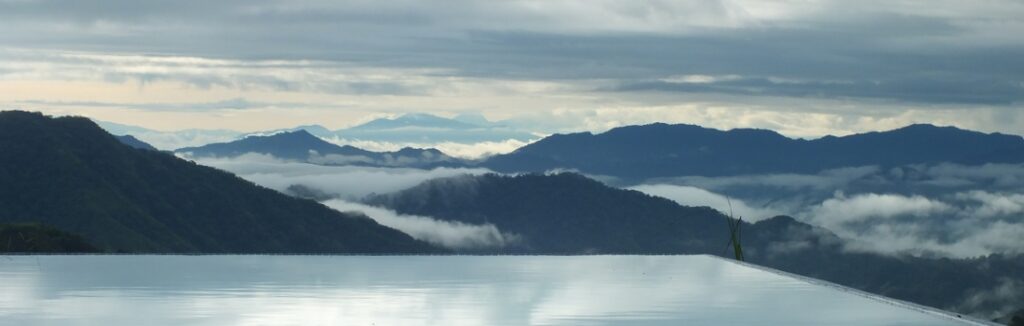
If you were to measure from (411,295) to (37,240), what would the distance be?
81307mm

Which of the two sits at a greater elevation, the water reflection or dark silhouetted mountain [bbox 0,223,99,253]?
the water reflection

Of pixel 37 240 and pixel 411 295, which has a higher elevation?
pixel 411 295

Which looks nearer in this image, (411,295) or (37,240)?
(411,295)

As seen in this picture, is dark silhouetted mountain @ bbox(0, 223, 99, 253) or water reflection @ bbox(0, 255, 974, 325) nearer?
water reflection @ bbox(0, 255, 974, 325)

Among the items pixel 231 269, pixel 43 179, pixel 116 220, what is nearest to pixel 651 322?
pixel 231 269

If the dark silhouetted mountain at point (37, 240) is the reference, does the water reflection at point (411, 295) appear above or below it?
above

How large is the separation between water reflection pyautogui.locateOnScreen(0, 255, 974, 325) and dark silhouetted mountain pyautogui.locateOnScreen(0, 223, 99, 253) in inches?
2294

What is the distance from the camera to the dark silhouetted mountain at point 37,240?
101500 mm

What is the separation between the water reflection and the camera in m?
24.2

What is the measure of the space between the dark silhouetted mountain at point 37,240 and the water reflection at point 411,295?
5827 cm

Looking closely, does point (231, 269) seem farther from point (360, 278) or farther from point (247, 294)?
point (247, 294)

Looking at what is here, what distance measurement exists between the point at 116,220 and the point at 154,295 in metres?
157

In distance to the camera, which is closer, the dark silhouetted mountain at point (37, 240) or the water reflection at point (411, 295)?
the water reflection at point (411, 295)

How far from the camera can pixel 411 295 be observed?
30125mm
